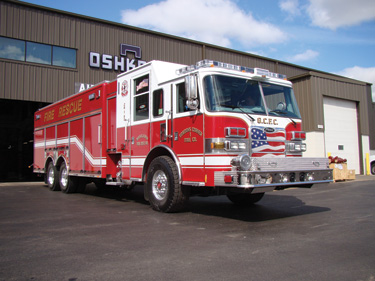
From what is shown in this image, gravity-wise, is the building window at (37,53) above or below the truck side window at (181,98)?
above

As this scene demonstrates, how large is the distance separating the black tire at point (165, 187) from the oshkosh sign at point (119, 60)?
1322 centimetres

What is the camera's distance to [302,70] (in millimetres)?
29750

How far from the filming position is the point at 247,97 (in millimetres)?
6949

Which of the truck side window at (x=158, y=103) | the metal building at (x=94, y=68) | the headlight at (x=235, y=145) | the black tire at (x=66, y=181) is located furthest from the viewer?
the metal building at (x=94, y=68)

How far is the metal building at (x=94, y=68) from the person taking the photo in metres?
17.0

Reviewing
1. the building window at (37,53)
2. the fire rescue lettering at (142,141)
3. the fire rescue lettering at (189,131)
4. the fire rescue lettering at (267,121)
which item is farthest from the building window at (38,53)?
the fire rescue lettering at (267,121)

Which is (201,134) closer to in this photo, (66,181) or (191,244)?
(191,244)

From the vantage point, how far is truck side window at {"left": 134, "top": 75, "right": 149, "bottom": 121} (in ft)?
26.4

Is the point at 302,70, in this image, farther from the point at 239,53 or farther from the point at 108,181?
the point at 108,181

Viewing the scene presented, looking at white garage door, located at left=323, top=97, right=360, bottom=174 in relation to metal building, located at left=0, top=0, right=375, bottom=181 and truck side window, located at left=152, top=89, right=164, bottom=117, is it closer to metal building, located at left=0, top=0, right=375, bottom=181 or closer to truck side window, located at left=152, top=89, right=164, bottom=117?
metal building, located at left=0, top=0, right=375, bottom=181

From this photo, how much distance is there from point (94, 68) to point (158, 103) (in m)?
12.6

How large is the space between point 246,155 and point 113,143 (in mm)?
4395

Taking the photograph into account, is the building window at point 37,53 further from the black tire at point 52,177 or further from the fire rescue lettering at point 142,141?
the fire rescue lettering at point 142,141

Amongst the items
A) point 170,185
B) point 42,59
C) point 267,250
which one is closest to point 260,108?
point 170,185
